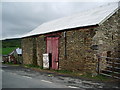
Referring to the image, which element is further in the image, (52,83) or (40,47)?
(40,47)

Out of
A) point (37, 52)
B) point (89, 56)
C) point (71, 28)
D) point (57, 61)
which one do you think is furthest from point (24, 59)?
point (89, 56)

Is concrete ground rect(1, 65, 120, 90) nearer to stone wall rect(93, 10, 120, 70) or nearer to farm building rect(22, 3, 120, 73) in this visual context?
farm building rect(22, 3, 120, 73)

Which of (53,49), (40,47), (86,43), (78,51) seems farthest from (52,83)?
(40,47)

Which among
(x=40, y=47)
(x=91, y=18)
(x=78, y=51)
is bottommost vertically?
(x=78, y=51)

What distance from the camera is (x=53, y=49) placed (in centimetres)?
1683

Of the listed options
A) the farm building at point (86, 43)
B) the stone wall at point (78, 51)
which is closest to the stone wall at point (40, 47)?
the farm building at point (86, 43)

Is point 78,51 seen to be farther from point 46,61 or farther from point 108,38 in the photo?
point 46,61

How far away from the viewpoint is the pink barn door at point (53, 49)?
16.5 meters

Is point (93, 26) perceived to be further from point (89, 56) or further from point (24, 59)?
point (24, 59)

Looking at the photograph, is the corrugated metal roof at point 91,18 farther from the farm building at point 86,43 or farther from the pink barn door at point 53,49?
the pink barn door at point 53,49

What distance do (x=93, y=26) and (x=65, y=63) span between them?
164 inches

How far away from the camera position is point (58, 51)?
A: 16.2 metres

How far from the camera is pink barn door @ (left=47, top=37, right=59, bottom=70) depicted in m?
16.5

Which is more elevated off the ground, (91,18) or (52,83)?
(91,18)
